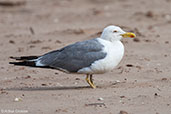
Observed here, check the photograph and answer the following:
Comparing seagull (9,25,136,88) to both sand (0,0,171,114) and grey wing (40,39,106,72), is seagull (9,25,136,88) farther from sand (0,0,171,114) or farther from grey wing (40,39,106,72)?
sand (0,0,171,114)

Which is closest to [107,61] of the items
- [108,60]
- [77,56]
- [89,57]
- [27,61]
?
[108,60]

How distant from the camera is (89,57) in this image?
729 cm

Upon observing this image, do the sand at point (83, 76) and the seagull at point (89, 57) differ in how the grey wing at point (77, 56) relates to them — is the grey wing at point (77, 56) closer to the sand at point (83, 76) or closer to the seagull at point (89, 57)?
the seagull at point (89, 57)

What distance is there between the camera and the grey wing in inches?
287

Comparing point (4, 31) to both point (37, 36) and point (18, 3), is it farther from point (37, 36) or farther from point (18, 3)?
point (18, 3)

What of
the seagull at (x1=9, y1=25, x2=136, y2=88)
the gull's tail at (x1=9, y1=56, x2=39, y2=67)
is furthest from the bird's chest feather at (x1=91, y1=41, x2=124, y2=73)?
the gull's tail at (x1=9, y1=56, x2=39, y2=67)

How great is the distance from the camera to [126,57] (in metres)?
9.73

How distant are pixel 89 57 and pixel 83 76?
4.25 ft

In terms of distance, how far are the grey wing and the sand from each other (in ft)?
1.26

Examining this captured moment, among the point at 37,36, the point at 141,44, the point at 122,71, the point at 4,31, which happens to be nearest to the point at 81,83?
the point at 122,71

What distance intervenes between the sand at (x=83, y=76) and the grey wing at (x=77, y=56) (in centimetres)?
38

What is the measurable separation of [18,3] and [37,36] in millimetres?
6335

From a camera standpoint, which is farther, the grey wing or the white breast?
the grey wing

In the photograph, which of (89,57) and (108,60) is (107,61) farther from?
(89,57)
